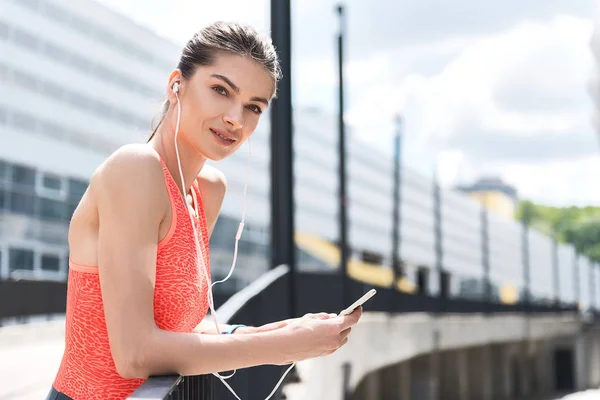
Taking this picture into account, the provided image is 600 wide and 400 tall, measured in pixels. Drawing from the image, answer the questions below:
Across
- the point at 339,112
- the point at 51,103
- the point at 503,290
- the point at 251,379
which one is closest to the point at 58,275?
the point at 51,103

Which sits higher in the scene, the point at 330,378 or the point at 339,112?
the point at 339,112

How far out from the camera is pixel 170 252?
85.0 inches

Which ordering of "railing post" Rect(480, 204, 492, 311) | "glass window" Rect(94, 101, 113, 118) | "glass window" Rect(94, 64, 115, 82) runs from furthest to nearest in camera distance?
1. "railing post" Rect(480, 204, 492, 311)
2. "glass window" Rect(94, 64, 115, 82)
3. "glass window" Rect(94, 101, 113, 118)

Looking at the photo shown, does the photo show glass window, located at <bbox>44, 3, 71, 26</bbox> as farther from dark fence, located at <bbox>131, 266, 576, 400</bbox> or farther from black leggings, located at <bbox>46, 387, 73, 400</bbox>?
black leggings, located at <bbox>46, 387, 73, 400</bbox>

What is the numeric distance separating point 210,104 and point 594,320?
159 ft

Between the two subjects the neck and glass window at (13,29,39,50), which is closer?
the neck

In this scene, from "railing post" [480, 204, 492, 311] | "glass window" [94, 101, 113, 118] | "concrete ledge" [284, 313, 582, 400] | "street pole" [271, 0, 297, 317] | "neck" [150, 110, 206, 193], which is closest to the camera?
"neck" [150, 110, 206, 193]

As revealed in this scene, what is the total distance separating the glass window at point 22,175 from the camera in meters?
25.0

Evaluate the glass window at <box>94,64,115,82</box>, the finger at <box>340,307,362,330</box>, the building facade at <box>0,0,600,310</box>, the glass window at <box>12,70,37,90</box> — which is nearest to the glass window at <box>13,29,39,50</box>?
the building facade at <box>0,0,600,310</box>

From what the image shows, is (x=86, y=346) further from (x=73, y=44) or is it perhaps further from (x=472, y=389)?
(x=472, y=389)

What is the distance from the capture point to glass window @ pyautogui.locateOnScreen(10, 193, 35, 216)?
968 inches

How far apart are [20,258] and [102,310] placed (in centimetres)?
2474

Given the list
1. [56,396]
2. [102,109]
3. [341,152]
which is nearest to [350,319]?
[56,396]

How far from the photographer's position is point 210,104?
2.29 meters
